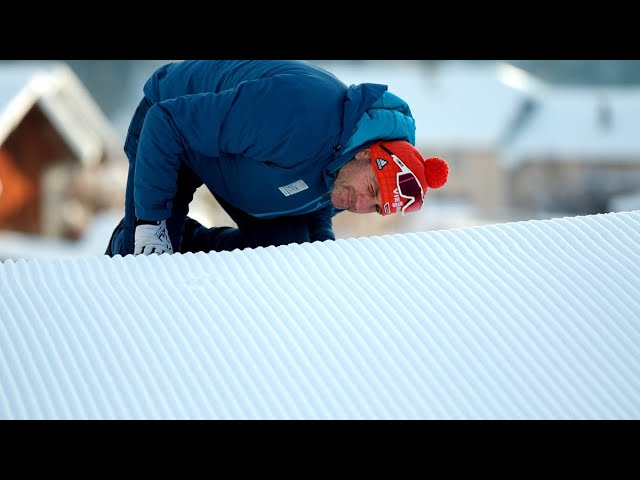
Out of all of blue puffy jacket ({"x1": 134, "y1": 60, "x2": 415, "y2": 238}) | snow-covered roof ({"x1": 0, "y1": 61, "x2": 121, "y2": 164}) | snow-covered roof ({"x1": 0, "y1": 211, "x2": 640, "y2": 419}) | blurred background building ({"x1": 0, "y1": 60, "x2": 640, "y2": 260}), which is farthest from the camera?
blurred background building ({"x1": 0, "y1": 60, "x2": 640, "y2": 260})

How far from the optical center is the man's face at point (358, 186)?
6.70 feet

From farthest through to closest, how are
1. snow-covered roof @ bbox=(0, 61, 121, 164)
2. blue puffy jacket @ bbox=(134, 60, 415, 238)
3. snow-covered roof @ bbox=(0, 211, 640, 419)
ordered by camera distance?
1. snow-covered roof @ bbox=(0, 61, 121, 164)
2. blue puffy jacket @ bbox=(134, 60, 415, 238)
3. snow-covered roof @ bbox=(0, 211, 640, 419)

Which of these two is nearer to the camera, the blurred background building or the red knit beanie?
the red knit beanie

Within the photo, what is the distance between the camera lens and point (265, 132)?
6.46ft

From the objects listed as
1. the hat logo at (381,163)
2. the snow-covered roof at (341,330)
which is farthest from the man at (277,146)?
the snow-covered roof at (341,330)

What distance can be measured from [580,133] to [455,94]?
2.51 m

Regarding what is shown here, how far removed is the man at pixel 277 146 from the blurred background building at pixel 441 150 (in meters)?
8.28

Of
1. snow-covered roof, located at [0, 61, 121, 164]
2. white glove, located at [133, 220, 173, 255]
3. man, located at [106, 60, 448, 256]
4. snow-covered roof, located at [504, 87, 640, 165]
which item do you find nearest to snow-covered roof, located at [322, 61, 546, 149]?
snow-covered roof, located at [504, 87, 640, 165]

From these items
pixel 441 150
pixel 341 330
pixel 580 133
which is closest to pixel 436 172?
pixel 341 330

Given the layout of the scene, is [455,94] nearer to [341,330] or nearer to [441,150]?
[441,150]

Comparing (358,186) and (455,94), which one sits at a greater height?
(358,186)

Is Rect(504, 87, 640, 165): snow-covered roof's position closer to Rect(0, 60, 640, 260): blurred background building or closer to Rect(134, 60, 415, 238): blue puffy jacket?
Rect(0, 60, 640, 260): blurred background building

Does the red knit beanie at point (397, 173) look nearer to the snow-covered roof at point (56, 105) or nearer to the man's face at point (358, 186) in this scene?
the man's face at point (358, 186)

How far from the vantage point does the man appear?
198 cm
